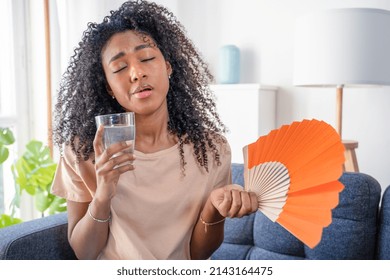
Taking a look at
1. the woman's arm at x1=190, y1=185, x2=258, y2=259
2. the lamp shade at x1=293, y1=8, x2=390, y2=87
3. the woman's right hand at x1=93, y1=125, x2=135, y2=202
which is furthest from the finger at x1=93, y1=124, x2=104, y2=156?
the lamp shade at x1=293, y1=8, x2=390, y2=87

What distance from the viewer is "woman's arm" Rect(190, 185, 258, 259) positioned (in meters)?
0.80

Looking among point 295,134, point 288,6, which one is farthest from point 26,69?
point 295,134

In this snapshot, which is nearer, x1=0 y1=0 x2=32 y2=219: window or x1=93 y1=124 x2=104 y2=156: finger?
x1=93 y1=124 x2=104 y2=156: finger

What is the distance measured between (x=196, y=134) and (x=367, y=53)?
1.04 m

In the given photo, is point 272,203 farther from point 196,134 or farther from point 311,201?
point 196,134

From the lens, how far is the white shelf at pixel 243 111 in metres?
2.20

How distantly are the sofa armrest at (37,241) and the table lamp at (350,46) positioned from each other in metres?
1.22

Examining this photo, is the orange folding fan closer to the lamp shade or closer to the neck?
the neck

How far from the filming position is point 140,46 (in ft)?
2.93

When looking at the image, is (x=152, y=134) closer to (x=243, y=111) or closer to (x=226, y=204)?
(x=226, y=204)

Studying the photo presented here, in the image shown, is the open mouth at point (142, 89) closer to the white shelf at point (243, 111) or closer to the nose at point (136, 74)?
the nose at point (136, 74)

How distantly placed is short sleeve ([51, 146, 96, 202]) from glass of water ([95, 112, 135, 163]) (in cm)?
21

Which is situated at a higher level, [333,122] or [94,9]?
[94,9]

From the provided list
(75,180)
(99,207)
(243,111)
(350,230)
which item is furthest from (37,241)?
(243,111)
